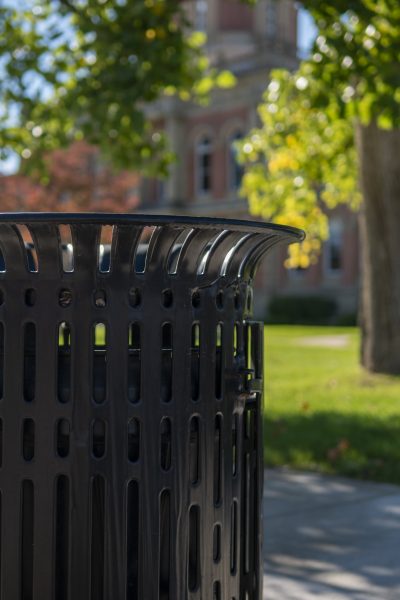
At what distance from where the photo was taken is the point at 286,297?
34.6m

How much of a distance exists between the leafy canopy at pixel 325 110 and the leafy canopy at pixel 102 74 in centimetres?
155

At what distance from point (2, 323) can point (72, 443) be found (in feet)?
1.10

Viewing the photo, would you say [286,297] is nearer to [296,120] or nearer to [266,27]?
[266,27]

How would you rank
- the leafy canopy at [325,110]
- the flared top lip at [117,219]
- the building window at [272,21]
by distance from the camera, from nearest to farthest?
the flared top lip at [117,219] → the leafy canopy at [325,110] → the building window at [272,21]

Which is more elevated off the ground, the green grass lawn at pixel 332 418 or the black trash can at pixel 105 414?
the black trash can at pixel 105 414

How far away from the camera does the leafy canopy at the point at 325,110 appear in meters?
8.16

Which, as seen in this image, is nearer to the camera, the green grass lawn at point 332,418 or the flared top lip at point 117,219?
the flared top lip at point 117,219

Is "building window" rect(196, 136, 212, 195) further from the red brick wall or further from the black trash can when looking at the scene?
the black trash can

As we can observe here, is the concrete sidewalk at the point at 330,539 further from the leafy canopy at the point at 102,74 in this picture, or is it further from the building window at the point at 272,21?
the building window at the point at 272,21

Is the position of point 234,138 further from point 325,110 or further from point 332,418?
point 332,418

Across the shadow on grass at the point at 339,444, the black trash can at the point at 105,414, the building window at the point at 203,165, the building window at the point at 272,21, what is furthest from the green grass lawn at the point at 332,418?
the building window at the point at 272,21

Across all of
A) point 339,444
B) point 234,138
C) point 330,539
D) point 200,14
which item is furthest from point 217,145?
point 330,539

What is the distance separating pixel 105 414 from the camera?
7.28 ft

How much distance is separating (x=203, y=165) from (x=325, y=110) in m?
29.4
